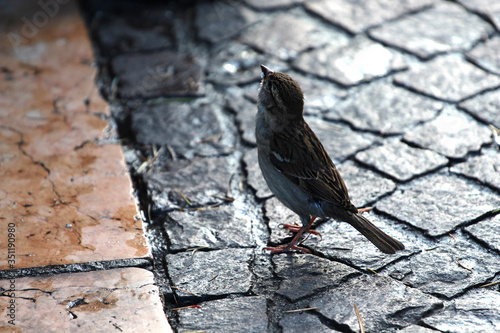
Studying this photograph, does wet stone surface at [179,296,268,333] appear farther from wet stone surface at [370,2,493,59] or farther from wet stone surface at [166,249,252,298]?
wet stone surface at [370,2,493,59]

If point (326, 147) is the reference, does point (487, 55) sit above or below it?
above

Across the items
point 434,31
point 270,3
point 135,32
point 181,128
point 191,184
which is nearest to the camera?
point 191,184

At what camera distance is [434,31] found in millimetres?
5863

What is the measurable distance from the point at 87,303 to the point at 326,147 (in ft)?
7.40

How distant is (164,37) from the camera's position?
5.93 meters

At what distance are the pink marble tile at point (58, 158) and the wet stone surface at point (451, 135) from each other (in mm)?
2351

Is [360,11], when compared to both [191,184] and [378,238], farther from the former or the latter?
[378,238]

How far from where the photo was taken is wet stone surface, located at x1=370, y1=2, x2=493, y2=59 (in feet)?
18.5

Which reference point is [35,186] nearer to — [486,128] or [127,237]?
[127,237]

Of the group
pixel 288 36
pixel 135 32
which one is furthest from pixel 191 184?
pixel 135 32

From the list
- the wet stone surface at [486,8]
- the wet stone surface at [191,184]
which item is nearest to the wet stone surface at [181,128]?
the wet stone surface at [191,184]

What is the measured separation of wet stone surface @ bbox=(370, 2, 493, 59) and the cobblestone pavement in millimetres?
19

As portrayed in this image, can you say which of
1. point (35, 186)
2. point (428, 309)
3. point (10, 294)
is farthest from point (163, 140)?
point (428, 309)

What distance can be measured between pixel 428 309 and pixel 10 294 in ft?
7.62
